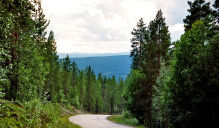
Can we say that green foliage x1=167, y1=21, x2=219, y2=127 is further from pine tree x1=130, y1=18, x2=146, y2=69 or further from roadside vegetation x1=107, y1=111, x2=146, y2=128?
pine tree x1=130, y1=18, x2=146, y2=69

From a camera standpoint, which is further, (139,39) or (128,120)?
(139,39)

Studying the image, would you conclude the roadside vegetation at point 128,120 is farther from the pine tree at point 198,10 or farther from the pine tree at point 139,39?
the pine tree at point 198,10

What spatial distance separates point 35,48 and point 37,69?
71.9 inches

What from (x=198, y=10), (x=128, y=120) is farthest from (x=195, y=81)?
(x=128, y=120)

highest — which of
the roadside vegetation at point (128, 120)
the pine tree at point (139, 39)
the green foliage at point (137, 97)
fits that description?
the pine tree at point (139, 39)

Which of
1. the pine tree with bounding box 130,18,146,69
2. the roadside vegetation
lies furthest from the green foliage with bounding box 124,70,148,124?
the pine tree with bounding box 130,18,146,69

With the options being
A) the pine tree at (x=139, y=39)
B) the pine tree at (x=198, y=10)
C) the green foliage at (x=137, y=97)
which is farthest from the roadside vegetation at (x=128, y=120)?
the pine tree at (x=198, y=10)

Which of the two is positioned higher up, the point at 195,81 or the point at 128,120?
the point at 195,81

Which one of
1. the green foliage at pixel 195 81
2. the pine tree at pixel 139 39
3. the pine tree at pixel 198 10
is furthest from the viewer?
the pine tree at pixel 139 39

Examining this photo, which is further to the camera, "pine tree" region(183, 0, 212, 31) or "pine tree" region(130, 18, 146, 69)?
"pine tree" region(130, 18, 146, 69)

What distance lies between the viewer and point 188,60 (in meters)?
15.0

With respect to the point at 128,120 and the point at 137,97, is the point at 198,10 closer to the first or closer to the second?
the point at 137,97

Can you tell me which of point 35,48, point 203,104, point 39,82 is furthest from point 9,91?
point 203,104

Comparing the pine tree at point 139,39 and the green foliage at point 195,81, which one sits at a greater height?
the pine tree at point 139,39
